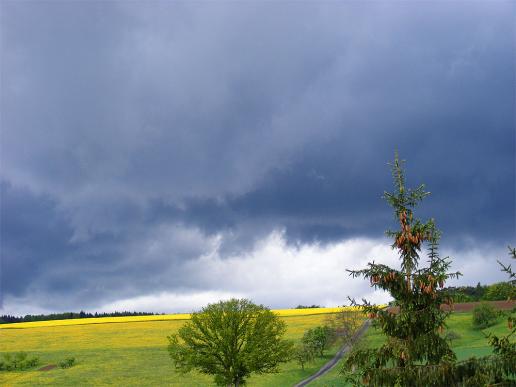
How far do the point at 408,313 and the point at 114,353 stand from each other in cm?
9302

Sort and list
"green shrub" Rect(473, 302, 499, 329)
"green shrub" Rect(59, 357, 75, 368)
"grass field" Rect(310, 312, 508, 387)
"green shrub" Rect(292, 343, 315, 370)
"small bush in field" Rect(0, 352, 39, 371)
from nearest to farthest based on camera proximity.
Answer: "grass field" Rect(310, 312, 508, 387)
"green shrub" Rect(292, 343, 315, 370)
"green shrub" Rect(59, 357, 75, 368)
"small bush in field" Rect(0, 352, 39, 371)
"green shrub" Rect(473, 302, 499, 329)

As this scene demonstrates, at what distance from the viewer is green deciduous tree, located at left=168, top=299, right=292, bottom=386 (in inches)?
2315

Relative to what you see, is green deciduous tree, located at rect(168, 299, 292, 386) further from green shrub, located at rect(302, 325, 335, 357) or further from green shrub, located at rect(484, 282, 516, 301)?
green shrub, located at rect(484, 282, 516, 301)

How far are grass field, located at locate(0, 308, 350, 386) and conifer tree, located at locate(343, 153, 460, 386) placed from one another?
55.2m

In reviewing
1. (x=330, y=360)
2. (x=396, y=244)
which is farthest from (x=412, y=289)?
(x=330, y=360)

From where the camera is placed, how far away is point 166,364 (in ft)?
288

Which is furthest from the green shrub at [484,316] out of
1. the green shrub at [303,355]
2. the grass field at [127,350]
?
the green shrub at [303,355]

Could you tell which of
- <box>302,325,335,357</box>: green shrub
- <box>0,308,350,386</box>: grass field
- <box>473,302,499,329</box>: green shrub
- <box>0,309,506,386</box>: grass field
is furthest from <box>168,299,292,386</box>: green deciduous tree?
<box>473,302,499,329</box>: green shrub

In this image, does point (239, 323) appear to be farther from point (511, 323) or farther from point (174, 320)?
point (174, 320)

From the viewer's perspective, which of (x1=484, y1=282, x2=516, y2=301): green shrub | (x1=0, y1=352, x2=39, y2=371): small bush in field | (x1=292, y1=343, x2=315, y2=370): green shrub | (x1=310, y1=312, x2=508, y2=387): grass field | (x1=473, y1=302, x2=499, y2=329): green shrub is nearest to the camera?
(x1=484, y1=282, x2=516, y2=301): green shrub

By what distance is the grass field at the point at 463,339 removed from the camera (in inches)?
2628

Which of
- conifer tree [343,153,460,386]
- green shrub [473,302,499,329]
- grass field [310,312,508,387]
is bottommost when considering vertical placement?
grass field [310,312,508,387]

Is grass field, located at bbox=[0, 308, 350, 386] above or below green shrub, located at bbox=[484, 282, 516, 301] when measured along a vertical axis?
below

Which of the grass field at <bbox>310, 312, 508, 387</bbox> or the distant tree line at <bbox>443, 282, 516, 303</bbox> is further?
the grass field at <bbox>310, 312, 508, 387</bbox>
